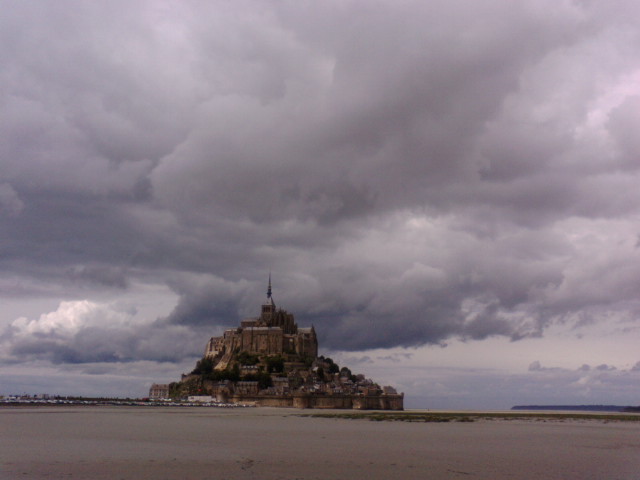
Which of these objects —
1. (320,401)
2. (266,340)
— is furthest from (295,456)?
(266,340)

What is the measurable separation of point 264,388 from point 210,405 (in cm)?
1550

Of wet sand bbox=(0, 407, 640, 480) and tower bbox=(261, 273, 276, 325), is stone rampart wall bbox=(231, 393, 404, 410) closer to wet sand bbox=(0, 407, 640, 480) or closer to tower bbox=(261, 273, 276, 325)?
tower bbox=(261, 273, 276, 325)

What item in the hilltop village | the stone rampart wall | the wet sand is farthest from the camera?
the hilltop village

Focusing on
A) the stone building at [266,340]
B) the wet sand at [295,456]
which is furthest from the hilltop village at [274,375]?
the wet sand at [295,456]

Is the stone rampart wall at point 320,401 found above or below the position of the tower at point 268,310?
below

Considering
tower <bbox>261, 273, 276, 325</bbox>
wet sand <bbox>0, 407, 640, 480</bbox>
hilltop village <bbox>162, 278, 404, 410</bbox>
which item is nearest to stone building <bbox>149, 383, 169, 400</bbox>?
hilltop village <bbox>162, 278, 404, 410</bbox>

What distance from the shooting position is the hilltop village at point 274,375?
123125 millimetres

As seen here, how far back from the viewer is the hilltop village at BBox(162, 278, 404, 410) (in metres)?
123

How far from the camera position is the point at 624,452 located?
112ft

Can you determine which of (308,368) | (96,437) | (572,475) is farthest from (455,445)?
(308,368)

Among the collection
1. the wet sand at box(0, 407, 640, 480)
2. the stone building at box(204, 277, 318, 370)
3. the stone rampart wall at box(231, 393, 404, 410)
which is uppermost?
the stone building at box(204, 277, 318, 370)

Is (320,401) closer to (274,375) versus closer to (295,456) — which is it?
(274,375)

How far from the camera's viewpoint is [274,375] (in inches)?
5379

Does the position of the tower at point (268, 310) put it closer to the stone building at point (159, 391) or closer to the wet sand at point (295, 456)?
the stone building at point (159, 391)
